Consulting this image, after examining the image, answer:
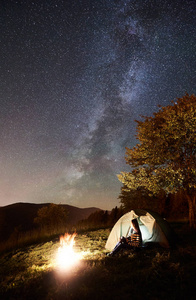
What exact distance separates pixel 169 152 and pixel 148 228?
554cm

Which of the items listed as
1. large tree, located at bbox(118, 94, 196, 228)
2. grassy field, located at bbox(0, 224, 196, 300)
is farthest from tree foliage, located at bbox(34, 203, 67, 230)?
grassy field, located at bbox(0, 224, 196, 300)

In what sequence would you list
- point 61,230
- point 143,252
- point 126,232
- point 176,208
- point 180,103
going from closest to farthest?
point 143,252, point 126,232, point 180,103, point 61,230, point 176,208

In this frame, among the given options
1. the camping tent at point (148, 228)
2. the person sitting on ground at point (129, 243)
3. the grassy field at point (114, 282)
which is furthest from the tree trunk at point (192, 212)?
the grassy field at point (114, 282)

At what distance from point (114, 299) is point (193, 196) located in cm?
1184

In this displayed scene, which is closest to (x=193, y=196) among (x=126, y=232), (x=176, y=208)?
(x=126, y=232)

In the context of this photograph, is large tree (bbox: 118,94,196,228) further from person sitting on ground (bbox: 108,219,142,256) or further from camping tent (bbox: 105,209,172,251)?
person sitting on ground (bbox: 108,219,142,256)

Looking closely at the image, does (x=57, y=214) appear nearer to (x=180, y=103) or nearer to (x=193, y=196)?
(x=193, y=196)

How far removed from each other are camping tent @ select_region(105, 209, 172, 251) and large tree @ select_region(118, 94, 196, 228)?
2.95 meters

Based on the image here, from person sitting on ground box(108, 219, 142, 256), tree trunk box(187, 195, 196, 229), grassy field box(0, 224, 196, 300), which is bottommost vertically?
grassy field box(0, 224, 196, 300)

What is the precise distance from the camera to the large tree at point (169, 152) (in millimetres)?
11038

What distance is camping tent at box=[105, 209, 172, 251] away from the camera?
8.38m

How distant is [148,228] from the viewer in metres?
8.89

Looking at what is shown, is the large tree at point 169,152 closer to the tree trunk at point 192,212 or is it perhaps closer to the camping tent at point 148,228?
the tree trunk at point 192,212

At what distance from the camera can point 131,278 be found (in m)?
4.79
